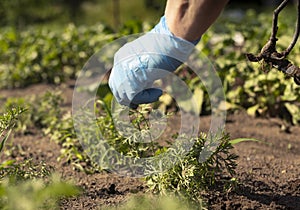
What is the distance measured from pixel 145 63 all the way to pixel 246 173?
98 cm

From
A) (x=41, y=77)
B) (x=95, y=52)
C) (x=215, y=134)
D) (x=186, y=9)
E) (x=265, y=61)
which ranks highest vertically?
(x=186, y=9)

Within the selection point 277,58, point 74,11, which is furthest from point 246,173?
point 74,11

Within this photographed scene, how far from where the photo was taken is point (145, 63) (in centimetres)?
223

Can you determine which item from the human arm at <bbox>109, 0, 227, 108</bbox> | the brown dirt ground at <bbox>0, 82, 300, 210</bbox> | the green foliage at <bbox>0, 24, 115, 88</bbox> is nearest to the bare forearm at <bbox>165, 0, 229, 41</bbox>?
the human arm at <bbox>109, 0, 227, 108</bbox>

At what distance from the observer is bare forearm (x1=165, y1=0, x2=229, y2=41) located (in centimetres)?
196

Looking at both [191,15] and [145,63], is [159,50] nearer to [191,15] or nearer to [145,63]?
[145,63]

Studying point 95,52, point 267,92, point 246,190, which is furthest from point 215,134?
point 95,52

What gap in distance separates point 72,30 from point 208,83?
1921 mm

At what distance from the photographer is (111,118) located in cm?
294

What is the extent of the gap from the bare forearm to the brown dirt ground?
2.63ft

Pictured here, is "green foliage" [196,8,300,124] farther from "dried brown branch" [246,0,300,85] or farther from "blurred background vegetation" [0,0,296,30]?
"blurred background vegetation" [0,0,296,30]

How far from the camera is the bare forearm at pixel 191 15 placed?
1964 millimetres

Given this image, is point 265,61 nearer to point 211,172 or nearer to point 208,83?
point 211,172

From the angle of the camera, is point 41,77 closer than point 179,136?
No
